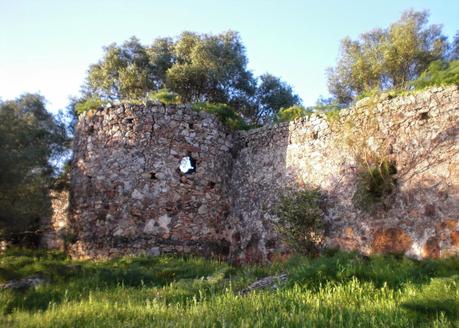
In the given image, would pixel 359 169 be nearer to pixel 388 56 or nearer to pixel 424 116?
pixel 424 116

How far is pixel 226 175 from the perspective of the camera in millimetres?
12219

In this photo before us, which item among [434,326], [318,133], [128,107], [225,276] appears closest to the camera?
[434,326]

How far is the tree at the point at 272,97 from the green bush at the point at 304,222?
11.4 m

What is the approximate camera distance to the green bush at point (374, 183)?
8.69 m

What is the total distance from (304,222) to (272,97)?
40.6 ft

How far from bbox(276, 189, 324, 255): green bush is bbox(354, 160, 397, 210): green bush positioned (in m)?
0.98

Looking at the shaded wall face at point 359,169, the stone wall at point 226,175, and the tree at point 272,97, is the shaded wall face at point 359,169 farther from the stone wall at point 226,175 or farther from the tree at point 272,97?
the tree at point 272,97

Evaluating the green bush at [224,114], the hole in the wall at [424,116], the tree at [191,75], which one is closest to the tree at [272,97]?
the tree at [191,75]

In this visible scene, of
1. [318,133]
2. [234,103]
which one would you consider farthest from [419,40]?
[318,133]

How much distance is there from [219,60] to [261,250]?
35.8 ft

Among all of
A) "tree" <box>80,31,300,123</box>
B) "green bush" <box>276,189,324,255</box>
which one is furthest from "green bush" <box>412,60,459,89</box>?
"tree" <box>80,31,300,123</box>

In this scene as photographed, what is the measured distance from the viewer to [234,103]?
67.7 ft

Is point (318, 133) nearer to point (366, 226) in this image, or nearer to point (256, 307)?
point (366, 226)

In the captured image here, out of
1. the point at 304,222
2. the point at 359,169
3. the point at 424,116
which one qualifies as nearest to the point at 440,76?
the point at 424,116
